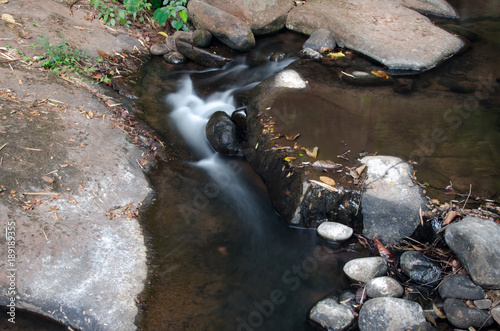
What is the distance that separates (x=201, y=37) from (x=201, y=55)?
350 mm

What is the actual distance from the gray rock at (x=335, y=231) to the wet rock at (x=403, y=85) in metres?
3.11

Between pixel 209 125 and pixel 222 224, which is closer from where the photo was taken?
pixel 222 224

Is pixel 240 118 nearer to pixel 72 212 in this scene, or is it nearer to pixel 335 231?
pixel 335 231

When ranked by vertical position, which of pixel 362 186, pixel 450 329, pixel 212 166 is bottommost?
pixel 212 166

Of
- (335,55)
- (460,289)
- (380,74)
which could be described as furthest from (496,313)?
(335,55)

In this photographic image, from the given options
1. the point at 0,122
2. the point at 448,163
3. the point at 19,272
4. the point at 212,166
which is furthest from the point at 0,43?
the point at 448,163

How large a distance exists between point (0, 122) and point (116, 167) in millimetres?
1458

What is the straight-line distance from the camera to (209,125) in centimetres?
639

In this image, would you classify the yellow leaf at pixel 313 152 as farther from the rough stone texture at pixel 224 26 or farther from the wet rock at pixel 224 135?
the rough stone texture at pixel 224 26

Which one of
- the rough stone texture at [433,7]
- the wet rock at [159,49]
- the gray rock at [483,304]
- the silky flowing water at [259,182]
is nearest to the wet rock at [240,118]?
the silky flowing water at [259,182]

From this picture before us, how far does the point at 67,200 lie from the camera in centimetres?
427

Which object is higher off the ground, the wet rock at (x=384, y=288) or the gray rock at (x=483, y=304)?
the gray rock at (x=483, y=304)

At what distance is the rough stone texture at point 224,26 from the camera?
7.76 m

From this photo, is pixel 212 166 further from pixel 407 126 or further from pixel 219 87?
pixel 407 126
